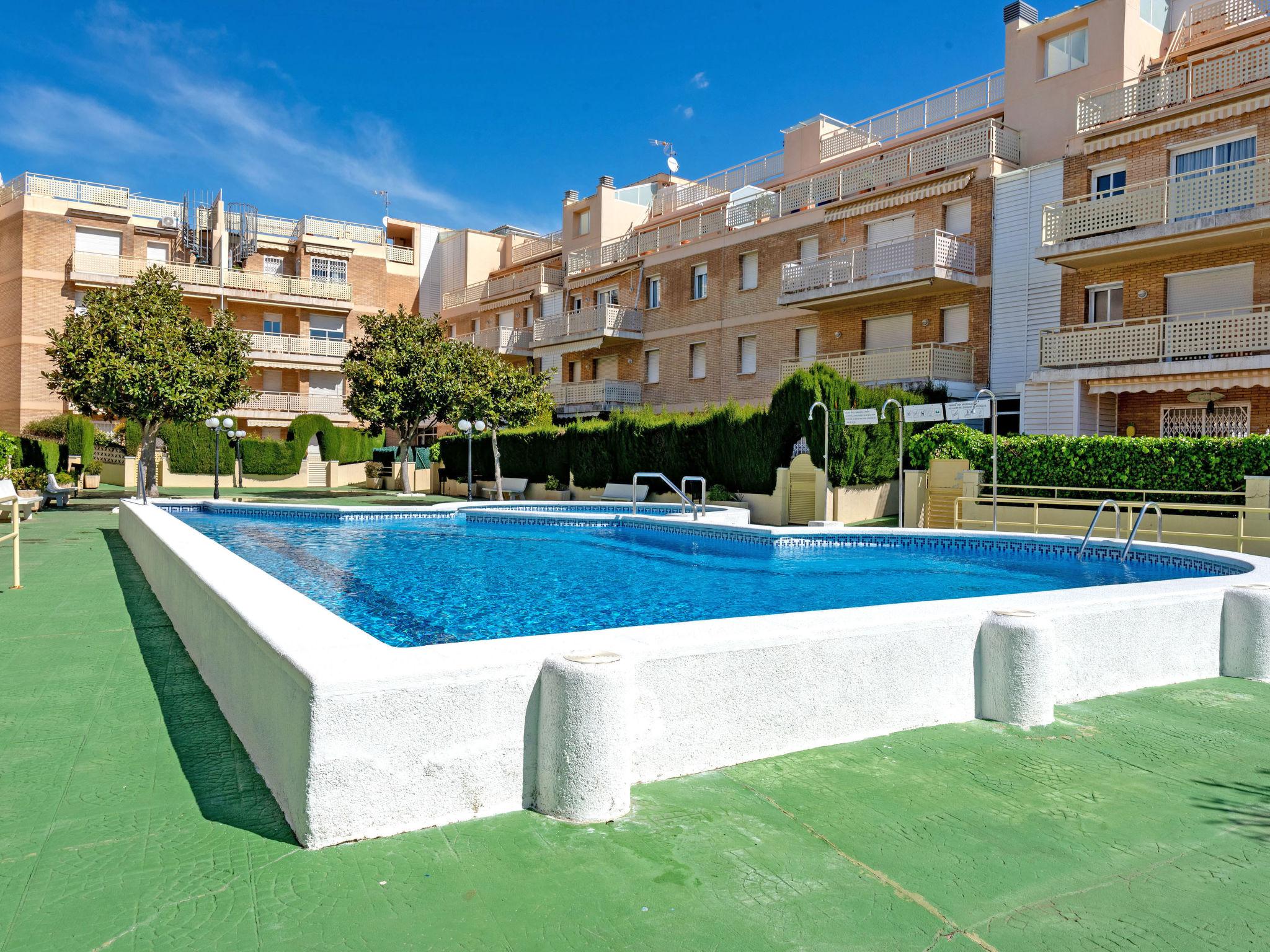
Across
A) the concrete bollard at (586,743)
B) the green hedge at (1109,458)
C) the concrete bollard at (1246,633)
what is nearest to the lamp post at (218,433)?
the green hedge at (1109,458)

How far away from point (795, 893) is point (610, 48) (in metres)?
31.1

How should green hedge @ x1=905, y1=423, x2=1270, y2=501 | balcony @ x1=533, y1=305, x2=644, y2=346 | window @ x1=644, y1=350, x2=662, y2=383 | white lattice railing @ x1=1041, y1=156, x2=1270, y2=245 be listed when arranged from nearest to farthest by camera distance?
green hedge @ x1=905, y1=423, x2=1270, y2=501 < white lattice railing @ x1=1041, y1=156, x2=1270, y2=245 < balcony @ x1=533, y1=305, x2=644, y2=346 < window @ x1=644, y1=350, x2=662, y2=383

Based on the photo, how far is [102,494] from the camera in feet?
91.3

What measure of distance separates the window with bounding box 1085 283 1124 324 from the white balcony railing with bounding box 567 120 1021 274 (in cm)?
464

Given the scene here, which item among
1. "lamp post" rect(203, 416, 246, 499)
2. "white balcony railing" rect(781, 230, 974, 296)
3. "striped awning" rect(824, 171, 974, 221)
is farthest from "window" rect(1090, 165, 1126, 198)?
"lamp post" rect(203, 416, 246, 499)

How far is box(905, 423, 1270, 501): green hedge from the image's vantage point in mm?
13953

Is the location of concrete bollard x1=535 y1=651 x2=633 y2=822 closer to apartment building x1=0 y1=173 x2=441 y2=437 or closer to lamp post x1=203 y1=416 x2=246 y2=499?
lamp post x1=203 y1=416 x2=246 y2=499

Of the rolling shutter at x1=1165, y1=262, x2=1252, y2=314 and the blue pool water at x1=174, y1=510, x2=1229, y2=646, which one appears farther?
the rolling shutter at x1=1165, y1=262, x2=1252, y2=314

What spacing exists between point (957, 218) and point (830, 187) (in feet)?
15.3

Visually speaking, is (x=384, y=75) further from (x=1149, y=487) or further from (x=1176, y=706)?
(x=1176, y=706)

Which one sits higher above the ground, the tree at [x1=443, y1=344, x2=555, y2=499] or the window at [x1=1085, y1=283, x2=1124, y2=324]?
the window at [x1=1085, y1=283, x2=1124, y2=324]

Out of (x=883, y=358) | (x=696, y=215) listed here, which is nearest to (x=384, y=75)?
(x=696, y=215)

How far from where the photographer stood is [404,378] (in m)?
28.4

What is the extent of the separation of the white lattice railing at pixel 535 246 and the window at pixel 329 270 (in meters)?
8.96
